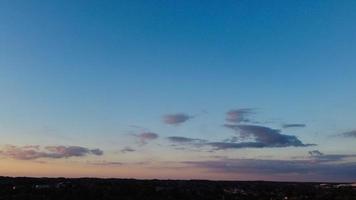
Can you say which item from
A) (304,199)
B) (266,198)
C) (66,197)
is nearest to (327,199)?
(304,199)

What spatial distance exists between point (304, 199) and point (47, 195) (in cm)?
6477

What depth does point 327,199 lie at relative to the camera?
13912 centimetres

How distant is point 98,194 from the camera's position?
135 metres

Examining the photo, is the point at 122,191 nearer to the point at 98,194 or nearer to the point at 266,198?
the point at 98,194

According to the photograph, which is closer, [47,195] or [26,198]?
[26,198]

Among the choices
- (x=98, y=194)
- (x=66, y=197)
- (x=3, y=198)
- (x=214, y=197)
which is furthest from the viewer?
(x=214, y=197)

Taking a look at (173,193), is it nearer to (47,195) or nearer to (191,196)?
(191,196)

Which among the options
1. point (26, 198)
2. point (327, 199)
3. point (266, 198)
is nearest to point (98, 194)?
point (26, 198)

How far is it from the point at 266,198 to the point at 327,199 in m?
16.9

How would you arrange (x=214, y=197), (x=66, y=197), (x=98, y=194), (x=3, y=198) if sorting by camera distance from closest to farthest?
(x=3, y=198)
(x=66, y=197)
(x=98, y=194)
(x=214, y=197)

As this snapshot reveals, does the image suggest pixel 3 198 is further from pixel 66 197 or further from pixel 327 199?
pixel 327 199

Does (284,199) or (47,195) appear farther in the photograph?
(284,199)

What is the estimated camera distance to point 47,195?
426 feet

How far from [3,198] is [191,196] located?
51.3 metres
